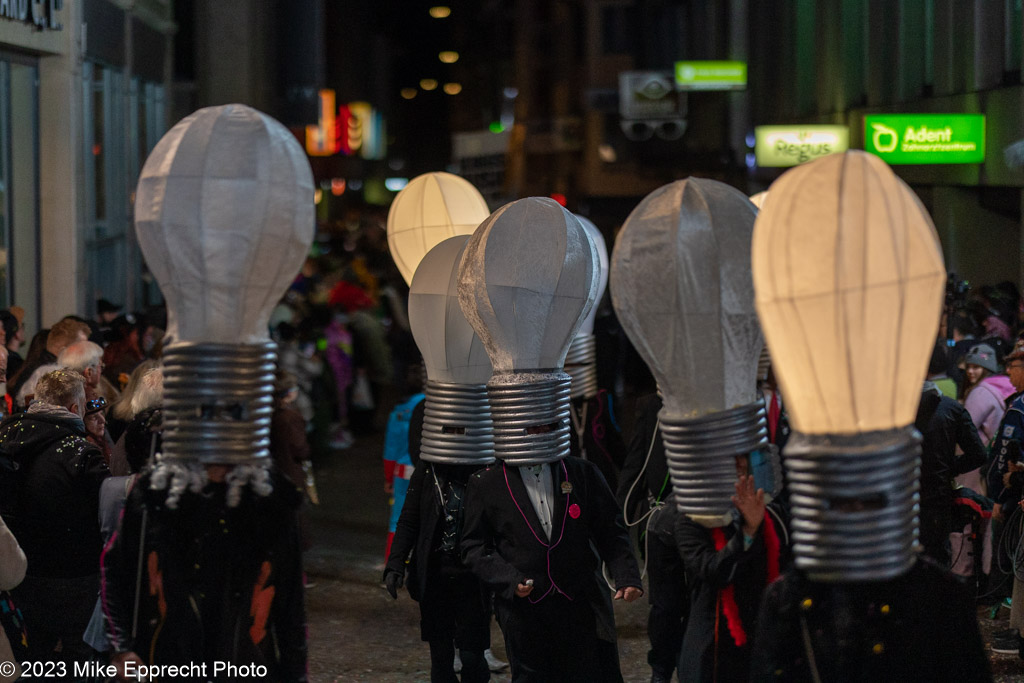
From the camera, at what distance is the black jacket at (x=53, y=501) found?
18.6 ft

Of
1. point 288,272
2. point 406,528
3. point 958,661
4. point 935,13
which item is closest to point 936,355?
point 406,528

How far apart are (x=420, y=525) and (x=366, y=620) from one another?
2.53m

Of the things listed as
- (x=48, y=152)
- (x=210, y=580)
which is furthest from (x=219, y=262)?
(x=48, y=152)

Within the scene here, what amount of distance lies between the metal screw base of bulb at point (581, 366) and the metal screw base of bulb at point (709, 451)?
11.7 feet

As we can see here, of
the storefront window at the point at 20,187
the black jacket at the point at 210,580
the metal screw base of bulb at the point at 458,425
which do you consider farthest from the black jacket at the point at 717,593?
the storefront window at the point at 20,187

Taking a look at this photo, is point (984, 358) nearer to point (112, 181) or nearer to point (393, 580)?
point (393, 580)

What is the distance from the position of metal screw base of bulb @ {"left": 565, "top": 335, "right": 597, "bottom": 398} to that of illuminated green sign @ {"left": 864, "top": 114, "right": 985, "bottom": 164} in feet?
28.8

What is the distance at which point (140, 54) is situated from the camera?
1923 cm

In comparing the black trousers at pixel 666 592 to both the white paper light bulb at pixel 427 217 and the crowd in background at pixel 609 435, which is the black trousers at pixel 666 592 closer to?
the crowd in background at pixel 609 435

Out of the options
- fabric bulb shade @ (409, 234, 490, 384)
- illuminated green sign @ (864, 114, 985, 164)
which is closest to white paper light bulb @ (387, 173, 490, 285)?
fabric bulb shade @ (409, 234, 490, 384)

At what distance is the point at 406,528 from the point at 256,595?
2026 mm

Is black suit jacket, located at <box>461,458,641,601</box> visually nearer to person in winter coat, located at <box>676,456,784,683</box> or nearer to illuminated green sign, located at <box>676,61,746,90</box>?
person in winter coat, located at <box>676,456,784,683</box>

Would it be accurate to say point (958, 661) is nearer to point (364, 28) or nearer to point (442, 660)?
point (442, 660)

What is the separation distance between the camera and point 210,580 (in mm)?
4129
